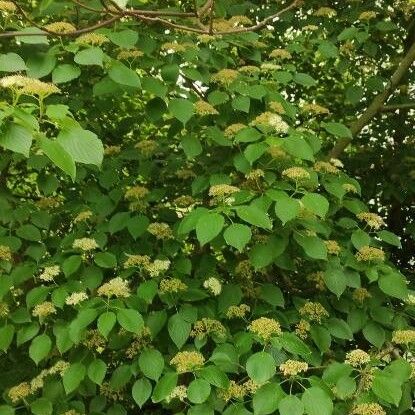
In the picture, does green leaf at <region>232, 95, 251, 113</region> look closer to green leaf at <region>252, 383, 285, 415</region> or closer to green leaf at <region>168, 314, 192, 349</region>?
green leaf at <region>168, 314, 192, 349</region>

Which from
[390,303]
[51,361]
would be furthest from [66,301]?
[390,303]

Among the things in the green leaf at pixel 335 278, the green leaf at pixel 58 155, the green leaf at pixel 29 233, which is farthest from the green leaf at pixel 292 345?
the green leaf at pixel 29 233

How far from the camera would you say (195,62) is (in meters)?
2.22

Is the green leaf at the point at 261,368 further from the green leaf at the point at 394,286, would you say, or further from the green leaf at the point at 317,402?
the green leaf at the point at 394,286

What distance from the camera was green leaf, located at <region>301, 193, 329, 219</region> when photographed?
1726mm

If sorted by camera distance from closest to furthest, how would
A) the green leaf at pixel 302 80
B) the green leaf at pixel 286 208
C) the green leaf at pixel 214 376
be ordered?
the green leaf at pixel 214 376, the green leaf at pixel 286 208, the green leaf at pixel 302 80

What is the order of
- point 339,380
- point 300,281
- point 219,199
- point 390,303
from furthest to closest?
point 300,281 → point 390,303 → point 219,199 → point 339,380

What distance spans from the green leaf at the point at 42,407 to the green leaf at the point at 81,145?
0.99 m

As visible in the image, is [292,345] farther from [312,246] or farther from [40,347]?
[40,347]

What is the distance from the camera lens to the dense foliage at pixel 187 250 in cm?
162

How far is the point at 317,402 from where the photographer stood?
147cm

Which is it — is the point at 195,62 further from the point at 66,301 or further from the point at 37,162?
the point at 66,301

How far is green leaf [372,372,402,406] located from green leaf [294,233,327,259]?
42 centimetres

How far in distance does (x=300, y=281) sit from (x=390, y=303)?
1.49 ft
